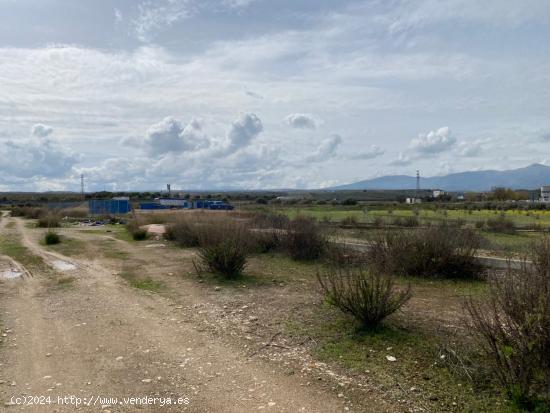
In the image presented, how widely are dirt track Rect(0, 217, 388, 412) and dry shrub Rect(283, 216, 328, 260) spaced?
21.0ft

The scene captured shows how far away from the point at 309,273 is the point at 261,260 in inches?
119

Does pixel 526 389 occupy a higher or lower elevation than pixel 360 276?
lower

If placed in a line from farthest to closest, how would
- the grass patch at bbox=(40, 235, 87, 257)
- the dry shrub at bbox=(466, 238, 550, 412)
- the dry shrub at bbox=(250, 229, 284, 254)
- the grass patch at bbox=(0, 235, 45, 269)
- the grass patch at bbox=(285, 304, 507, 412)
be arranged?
the grass patch at bbox=(40, 235, 87, 257), the dry shrub at bbox=(250, 229, 284, 254), the grass patch at bbox=(0, 235, 45, 269), the grass patch at bbox=(285, 304, 507, 412), the dry shrub at bbox=(466, 238, 550, 412)

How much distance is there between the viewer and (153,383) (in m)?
5.39

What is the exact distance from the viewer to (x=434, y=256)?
1191 centimetres

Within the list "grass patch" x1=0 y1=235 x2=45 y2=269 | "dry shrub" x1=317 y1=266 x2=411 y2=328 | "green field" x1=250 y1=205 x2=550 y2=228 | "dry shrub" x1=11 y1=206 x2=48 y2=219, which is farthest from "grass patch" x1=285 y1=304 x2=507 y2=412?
"dry shrub" x1=11 y1=206 x2=48 y2=219

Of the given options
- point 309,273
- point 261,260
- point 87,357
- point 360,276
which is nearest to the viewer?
point 87,357

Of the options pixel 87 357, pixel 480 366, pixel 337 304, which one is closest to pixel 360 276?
pixel 337 304

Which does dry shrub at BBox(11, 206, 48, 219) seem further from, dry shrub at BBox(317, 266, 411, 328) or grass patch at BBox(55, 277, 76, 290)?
dry shrub at BBox(317, 266, 411, 328)

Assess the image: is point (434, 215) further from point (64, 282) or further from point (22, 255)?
point (64, 282)

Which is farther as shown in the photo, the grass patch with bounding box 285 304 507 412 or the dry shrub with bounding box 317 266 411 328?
the dry shrub with bounding box 317 266 411 328

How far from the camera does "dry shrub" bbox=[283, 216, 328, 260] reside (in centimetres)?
1546

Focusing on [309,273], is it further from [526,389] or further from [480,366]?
[526,389]

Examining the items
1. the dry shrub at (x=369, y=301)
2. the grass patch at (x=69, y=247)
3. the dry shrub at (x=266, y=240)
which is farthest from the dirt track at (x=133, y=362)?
the grass patch at (x=69, y=247)
